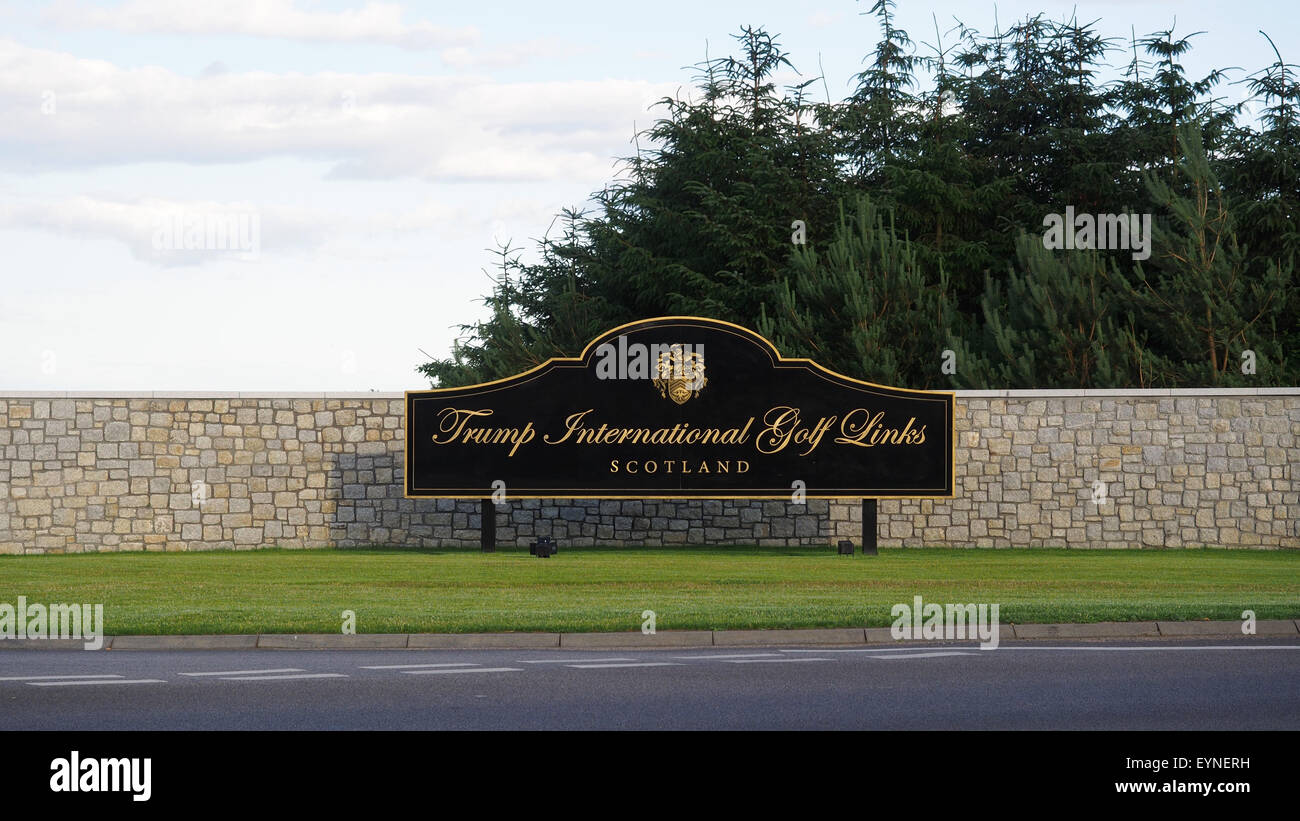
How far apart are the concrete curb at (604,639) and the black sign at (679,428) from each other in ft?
40.5

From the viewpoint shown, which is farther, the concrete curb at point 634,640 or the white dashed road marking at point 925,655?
the concrete curb at point 634,640

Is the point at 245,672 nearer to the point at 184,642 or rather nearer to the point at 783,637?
the point at 184,642

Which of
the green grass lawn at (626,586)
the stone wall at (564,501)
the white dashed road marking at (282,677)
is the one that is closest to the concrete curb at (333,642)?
the green grass lawn at (626,586)

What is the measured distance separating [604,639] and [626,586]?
6036mm

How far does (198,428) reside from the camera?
2881 centimetres

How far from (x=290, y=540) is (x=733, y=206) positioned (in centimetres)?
1636

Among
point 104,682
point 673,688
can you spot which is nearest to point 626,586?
point 673,688

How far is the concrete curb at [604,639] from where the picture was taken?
13.9 meters

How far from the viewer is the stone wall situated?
94.0ft

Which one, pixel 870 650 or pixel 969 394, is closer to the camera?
pixel 870 650

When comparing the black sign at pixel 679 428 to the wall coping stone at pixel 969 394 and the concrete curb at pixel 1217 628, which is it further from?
the concrete curb at pixel 1217 628

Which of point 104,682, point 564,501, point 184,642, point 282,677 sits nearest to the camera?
point 104,682

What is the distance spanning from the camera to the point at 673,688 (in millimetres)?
10898

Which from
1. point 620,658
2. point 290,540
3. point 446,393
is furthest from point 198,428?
point 620,658
